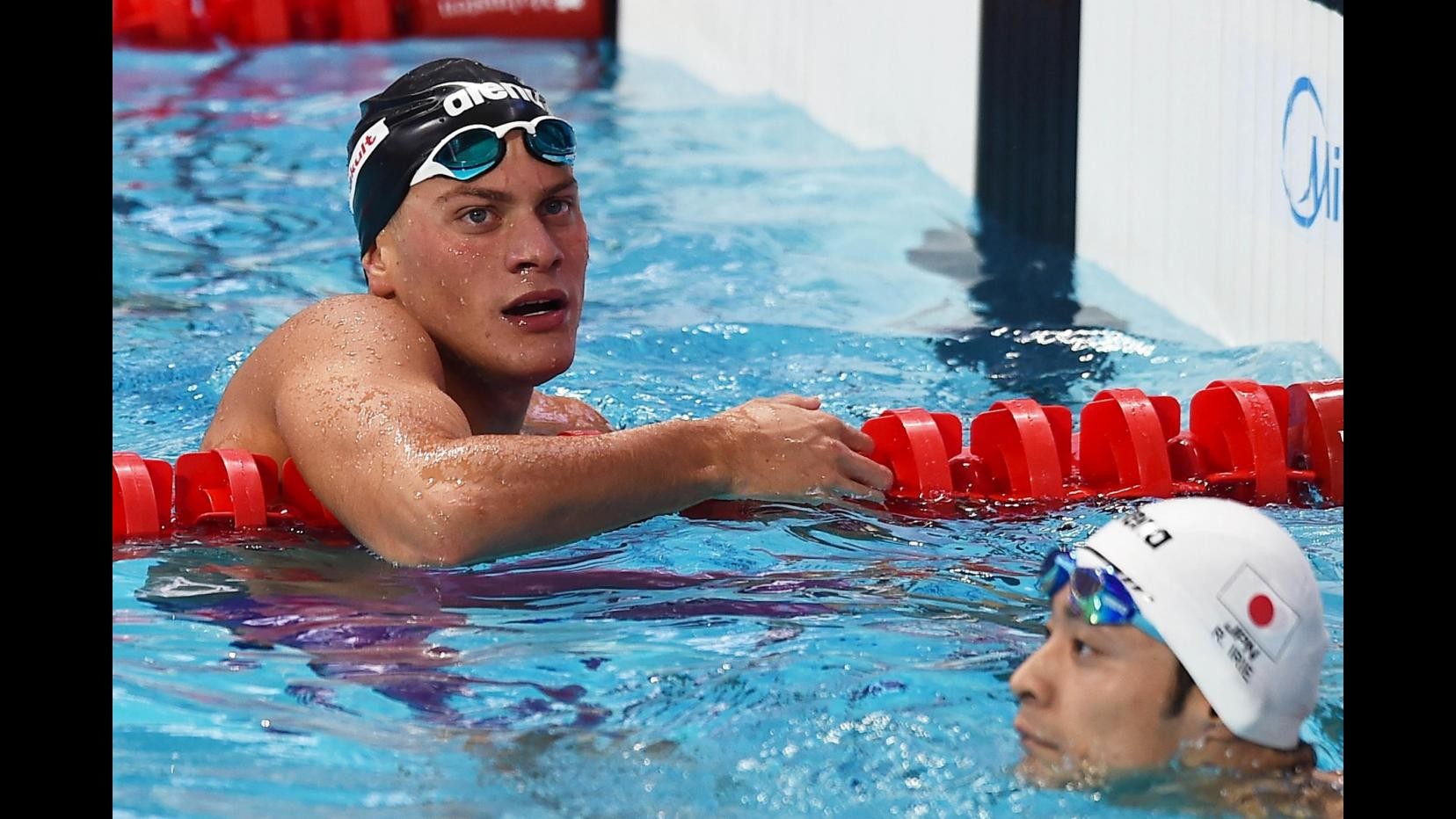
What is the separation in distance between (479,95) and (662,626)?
3.70ft

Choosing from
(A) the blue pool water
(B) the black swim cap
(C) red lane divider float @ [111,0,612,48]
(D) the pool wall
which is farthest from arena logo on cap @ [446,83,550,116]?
(C) red lane divider float @ [111,0,612,48]

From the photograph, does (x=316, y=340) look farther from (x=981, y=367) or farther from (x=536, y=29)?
(x=536, y=29)

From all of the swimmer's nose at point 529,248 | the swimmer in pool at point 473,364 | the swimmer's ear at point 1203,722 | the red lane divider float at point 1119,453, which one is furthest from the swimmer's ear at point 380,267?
the swimmer's ear at point 1203,722

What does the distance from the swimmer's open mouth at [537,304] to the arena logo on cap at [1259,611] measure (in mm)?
1482

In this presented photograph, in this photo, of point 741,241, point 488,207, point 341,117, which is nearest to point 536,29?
point 341,117

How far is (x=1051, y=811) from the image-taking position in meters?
2.20

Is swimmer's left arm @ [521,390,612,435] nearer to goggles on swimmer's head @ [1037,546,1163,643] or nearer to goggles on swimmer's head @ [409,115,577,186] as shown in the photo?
goggles on swimmer's head @ [409,115,577,186]

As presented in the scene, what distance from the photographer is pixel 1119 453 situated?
3.47m

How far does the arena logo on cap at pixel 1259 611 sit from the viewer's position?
2184mm

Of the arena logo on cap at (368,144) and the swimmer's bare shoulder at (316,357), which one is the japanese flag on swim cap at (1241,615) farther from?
the arena logo on cap at (368,144)

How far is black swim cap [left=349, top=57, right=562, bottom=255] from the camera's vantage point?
3.32 metres

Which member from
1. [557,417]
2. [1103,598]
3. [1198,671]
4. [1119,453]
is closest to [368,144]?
[557,417]

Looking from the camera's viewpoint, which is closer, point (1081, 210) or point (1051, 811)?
point (1051, 811)

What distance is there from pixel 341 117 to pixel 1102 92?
397cm
